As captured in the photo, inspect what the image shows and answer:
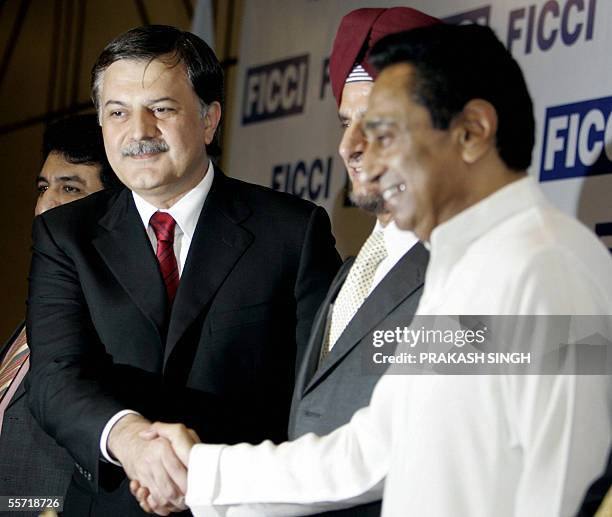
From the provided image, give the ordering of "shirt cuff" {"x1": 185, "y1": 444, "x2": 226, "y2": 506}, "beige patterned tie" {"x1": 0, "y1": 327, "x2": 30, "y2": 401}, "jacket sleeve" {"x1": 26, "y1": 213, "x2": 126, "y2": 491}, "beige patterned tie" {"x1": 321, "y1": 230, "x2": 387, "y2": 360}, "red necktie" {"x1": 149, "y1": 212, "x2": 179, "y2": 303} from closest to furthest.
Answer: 1. "shirt cuff" {"x1": 185, "y1": 444, "x2": 226, "y2": 506}
2. "beige patterned tie" {"x1": 321, "y1": 230, "x2": 387, "y2": 360}
3. "jacket sleeve" {"x1": 26, "y1": 213, "x2": 126, "y2": 491}
4. "red necktie" {"x1": 149, "y1": 212, "x2": 179, "y2": 303}
5. "beige patterned tie" {"x1": 0, "y1": 327, "x2": 30, "y2": 401}

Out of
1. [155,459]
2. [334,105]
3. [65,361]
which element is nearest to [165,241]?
Answer: [65,361]

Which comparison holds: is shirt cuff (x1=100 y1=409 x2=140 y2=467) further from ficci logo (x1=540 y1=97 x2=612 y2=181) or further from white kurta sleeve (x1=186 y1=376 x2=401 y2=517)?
ficci logo (x1=540 y1=97 x2=612 y2=181)

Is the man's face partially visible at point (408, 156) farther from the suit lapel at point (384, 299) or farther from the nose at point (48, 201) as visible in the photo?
the nose at point (48, 201)

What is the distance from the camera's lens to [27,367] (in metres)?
3.13

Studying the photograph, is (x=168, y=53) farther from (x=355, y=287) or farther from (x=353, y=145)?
(x=355, y=287)

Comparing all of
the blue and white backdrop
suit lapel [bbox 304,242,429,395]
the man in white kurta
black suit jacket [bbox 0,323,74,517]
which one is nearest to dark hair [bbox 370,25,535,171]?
the man in white kurta

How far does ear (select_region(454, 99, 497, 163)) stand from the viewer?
5.50 feet

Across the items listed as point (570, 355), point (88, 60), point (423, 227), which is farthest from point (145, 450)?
point (88, 60)

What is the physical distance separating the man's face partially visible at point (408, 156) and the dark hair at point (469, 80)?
0.02 m

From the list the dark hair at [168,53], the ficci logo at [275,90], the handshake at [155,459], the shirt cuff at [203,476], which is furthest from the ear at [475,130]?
the ficci logo at [275,90]

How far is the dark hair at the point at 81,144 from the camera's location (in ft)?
12.1

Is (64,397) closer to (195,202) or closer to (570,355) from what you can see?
(195,202)

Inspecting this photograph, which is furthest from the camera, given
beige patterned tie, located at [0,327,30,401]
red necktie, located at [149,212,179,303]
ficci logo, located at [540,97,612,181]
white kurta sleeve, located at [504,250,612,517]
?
beige patterned tie, located at [0,327,30,401]

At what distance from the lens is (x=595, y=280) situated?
1.58 meters
